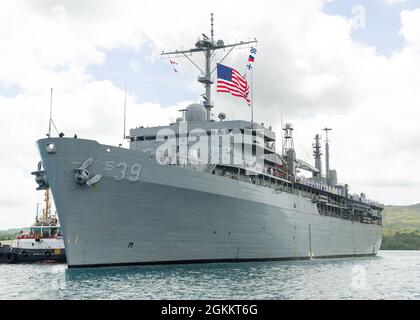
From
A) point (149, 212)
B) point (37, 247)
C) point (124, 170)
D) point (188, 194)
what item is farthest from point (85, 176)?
point (37, 247)

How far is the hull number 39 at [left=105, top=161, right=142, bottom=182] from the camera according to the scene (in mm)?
26047

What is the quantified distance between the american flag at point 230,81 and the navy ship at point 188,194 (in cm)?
267

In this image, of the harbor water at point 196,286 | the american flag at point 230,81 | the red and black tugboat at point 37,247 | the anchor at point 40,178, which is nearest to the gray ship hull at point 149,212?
the harbor water at point 196,286

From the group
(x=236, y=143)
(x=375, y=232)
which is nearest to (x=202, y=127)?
(x=236, y=143)

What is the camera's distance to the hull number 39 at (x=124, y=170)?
85.5 ft

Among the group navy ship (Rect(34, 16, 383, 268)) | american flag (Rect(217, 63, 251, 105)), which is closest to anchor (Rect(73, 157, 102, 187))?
navy ship (Rect(34, 16, 383, 268))

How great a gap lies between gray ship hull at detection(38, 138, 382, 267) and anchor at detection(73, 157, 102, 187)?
254mm

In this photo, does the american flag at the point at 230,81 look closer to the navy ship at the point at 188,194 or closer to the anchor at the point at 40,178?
the navy ship at the point at 188,194

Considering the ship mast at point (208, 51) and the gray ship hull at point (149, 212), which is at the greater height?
the ship mast at point (208, 51)

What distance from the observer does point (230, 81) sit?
3503 cm

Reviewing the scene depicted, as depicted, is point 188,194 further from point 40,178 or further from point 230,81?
point 230,81

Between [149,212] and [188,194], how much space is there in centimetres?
283

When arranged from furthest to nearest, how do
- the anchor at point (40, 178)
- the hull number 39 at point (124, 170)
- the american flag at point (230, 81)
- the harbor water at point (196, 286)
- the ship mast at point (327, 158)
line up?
the ship mast at point (327, 158) < the american flag at point (230, 81) < the anchor at point (40, 178) < the hull number 39 at point (124, 170) < the harbor water at point (196, 286)
